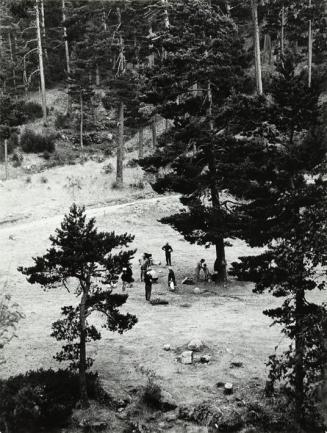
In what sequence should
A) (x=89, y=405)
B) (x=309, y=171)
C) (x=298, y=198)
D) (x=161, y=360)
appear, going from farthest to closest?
(x=161, y=360) → (x=89, y=405) → (x=309, y=171) → (x=298, y=198)

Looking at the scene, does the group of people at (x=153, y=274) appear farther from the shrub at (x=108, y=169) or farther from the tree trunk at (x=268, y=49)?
the tree trunk at (x=268, y=49)

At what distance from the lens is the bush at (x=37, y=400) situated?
1284 cm

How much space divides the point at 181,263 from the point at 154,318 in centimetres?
758

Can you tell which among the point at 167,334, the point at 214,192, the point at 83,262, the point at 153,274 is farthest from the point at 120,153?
the point at 83,262

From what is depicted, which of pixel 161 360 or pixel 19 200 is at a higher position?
pixel 19 200

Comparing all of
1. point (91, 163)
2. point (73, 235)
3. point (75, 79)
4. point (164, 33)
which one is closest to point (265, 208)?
point (73, 235)

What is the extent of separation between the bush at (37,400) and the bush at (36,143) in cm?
3291

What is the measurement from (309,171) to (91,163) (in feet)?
103

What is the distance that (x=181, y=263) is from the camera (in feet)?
88.5

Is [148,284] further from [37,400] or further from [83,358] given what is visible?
[37,400]

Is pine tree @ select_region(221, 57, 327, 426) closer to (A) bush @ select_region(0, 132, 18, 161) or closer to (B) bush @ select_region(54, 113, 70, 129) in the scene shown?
(A) bush @ select_region(0, 132, 18, 161)

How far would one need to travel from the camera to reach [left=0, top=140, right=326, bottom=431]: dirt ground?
15.6 metres

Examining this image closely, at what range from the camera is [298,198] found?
11930 millimetres

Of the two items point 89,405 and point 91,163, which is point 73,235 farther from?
point 91,163
